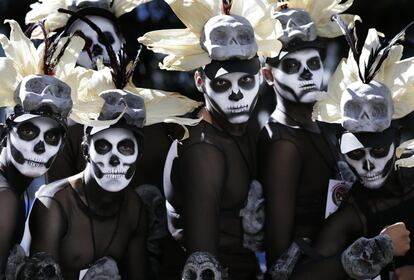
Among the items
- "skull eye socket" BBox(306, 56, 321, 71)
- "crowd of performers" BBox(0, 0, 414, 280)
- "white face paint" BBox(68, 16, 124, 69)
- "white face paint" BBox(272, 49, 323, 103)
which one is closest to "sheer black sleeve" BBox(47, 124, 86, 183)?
"crowd of performers" BBox(0, 0, 414, 280)

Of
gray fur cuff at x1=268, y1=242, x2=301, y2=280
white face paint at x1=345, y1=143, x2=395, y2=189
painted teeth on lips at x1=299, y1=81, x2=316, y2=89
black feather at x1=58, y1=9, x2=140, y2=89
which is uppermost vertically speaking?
black feather at x1=58, y1=9, x2=140, y2=89

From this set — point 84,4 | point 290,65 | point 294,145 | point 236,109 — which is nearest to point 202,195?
point 236,109

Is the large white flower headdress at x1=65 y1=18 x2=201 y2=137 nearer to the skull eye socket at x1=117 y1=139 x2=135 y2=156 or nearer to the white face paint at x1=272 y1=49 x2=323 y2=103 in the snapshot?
the skull eye socket at x1=117 y1=139 x2=135 y2=156

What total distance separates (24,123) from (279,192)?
49.4 inches

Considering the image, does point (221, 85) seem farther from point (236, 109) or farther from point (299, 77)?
point (299, 77)

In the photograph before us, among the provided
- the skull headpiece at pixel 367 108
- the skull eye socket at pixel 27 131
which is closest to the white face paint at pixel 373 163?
the skull headpiece at pixel 367 108

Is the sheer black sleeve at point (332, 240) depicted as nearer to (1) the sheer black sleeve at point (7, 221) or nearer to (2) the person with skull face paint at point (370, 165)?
(2) the person with skull face paint at point (370, 165)

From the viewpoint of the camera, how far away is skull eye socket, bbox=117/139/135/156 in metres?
6.20

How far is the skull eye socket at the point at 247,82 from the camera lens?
6324 millimetres

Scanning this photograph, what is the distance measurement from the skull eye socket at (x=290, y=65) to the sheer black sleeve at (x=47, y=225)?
4.32ft

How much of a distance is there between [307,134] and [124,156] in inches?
37.3

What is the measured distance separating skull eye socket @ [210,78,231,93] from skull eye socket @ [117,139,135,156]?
0.48 m

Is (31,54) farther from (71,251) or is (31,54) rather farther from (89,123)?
(71,251)

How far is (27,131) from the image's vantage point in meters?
6.09
